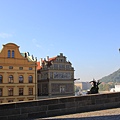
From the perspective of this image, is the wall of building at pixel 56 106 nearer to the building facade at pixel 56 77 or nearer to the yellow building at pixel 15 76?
the yellow building at pixel 15 76

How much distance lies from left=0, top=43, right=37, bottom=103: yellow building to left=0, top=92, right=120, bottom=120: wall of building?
34.5m

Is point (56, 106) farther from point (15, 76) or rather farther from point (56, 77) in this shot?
point (56, 77)

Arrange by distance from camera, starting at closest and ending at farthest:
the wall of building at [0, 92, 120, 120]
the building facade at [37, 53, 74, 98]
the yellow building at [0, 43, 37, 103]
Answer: the wall of building at [0, 92, 120, 120]
the yellow building at [0, 43, 37, 103]
the building facade at [37, 53, 74, 98]

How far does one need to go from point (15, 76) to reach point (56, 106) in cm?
3609

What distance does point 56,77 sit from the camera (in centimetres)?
5397

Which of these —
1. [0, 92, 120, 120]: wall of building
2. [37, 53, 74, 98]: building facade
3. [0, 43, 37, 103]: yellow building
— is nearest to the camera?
[0, 92, 120, 120]: wall of building

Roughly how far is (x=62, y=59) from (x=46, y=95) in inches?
378

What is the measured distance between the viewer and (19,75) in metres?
46.0

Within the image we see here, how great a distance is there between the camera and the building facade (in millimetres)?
53053

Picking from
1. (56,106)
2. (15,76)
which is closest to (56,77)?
(15,76)

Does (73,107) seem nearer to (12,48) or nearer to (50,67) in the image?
(12,48)

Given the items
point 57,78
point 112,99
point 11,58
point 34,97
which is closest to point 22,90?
point 34,97

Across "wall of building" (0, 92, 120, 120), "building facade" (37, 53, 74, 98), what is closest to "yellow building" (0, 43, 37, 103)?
"building facade" (37, 53, 74, 98)

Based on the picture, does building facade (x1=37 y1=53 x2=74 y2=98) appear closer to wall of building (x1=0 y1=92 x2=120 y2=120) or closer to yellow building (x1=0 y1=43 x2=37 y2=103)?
yellow building (x1=0 y1=43 x2=37 y2=103)
